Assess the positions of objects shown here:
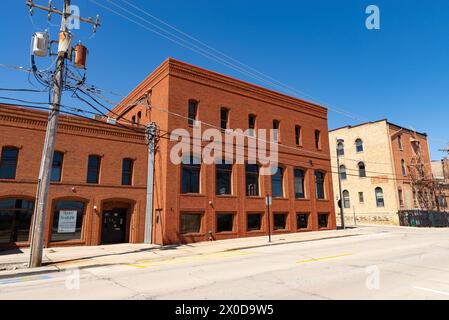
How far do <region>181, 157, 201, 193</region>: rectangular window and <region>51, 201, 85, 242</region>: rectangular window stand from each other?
654 centimetres

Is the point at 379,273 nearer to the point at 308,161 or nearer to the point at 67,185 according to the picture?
the point at 67,185

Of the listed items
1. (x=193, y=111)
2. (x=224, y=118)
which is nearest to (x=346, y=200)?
(x=224, y=118)

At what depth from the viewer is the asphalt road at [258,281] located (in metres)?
7.19

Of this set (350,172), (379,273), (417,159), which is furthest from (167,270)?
(417,159)

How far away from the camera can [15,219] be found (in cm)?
1734

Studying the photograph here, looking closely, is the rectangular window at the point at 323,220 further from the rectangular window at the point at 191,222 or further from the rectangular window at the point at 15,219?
the rectangular window at the point at 15,219

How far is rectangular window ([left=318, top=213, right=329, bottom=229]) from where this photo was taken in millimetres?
28822

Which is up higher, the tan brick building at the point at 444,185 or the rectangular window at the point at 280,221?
the tan brick building at the point at 444,185

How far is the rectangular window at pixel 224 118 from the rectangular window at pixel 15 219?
13554 millimetres

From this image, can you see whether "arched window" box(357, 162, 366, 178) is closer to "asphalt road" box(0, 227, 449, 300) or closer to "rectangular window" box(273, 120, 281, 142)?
"rectangular window" box(273, 120, 281, 142)

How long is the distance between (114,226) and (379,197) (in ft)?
105

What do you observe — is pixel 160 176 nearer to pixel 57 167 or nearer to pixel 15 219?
pixel 57 167

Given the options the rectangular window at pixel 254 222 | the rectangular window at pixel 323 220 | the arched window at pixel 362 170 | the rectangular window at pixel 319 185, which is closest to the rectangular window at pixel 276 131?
the rectangular window at pixel 319 185
